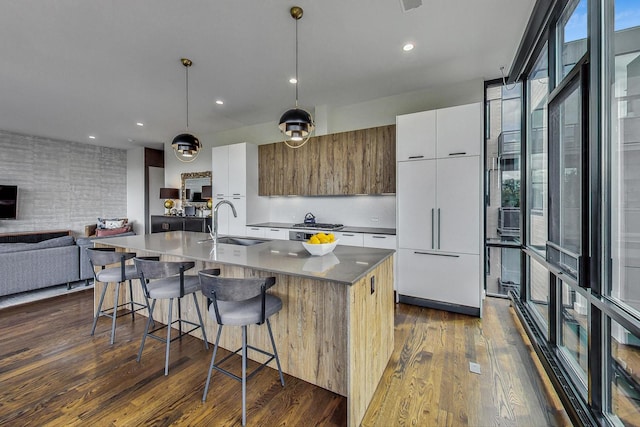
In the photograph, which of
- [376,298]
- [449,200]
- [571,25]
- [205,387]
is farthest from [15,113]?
[571,25]

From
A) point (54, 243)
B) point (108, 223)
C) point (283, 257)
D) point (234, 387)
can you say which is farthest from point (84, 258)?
point (283, 257)

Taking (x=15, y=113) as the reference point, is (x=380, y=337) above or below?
below

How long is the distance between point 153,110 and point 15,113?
8.03 ft

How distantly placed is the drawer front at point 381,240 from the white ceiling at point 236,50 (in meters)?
2.04

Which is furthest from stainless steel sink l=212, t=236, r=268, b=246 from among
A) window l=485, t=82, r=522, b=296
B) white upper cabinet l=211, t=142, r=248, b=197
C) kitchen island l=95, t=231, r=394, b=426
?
window l=485, t=82, r=522, b=296

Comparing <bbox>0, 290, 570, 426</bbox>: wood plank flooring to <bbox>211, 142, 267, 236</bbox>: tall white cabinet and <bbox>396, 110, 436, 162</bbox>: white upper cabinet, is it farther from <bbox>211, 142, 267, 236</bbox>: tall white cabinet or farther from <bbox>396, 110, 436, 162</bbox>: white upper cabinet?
<bbox>211, 142, 267, 236</bbox>: tall white cabinet

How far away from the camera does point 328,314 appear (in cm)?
197

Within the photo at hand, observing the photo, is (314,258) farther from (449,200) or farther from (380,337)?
(449,200)

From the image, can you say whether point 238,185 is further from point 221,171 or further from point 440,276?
point 440,276

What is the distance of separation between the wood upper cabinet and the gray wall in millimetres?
5328

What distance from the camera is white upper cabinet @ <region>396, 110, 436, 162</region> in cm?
339

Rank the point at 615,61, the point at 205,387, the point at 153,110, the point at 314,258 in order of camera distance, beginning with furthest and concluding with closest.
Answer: the point at 153,110, the point at 314,258, the point at 205,387, the point at 615,61

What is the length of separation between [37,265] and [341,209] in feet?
14.1

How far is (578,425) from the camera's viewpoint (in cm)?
149
